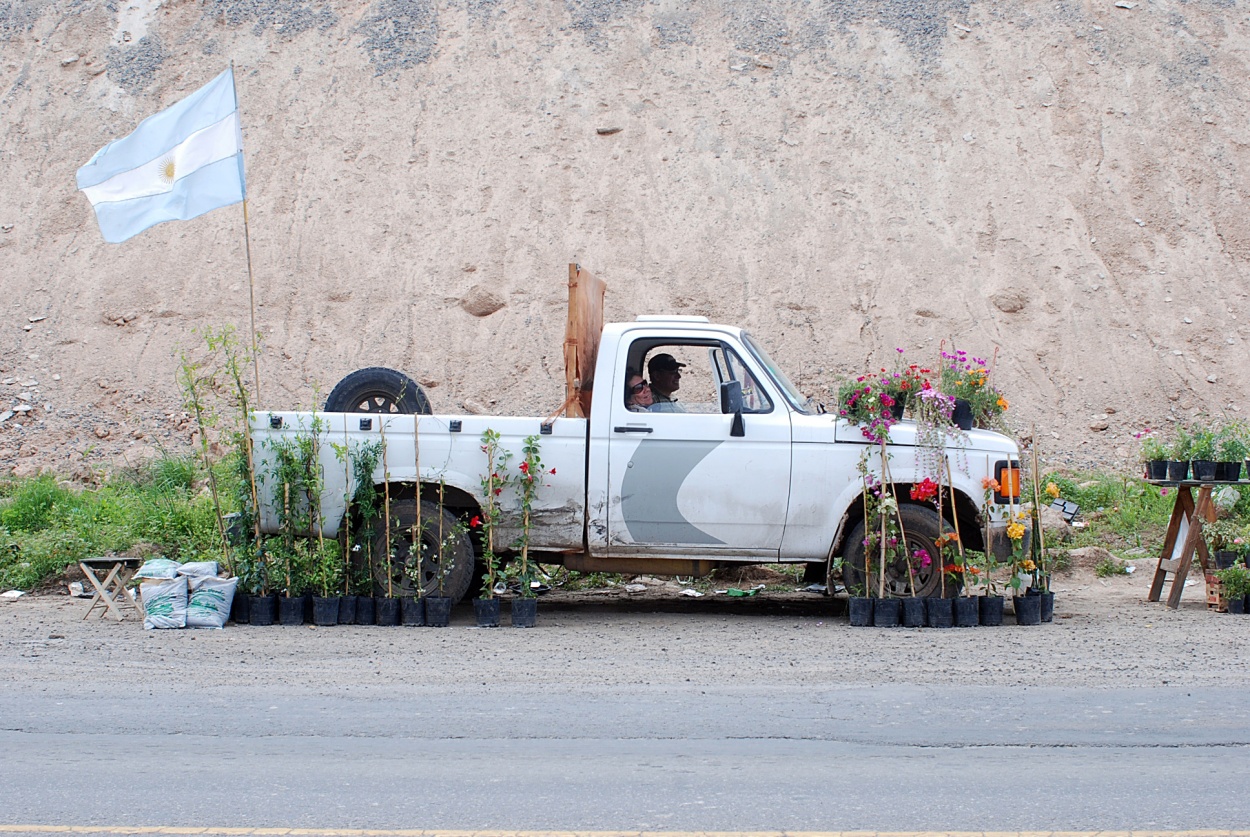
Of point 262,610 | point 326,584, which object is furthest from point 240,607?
point 326,584

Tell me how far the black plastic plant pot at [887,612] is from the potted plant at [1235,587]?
2938 mm

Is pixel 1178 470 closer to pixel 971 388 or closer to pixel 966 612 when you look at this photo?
pixel 971 388

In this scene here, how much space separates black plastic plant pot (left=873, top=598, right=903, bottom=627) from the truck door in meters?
0.90

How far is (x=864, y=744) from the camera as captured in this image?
5656mm

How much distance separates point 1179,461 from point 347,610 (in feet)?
23.0

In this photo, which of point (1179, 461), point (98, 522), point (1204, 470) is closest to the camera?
point (1204, 470)

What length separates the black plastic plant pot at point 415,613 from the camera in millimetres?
9297

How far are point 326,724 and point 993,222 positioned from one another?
19689mm

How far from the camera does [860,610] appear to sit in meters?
9.19

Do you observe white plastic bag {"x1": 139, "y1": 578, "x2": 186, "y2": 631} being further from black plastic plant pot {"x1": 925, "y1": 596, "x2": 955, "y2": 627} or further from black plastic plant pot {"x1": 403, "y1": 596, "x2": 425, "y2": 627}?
black plastic plant pot {"x1": 925, "y1": 596, "x2": 955, "y2": 627}

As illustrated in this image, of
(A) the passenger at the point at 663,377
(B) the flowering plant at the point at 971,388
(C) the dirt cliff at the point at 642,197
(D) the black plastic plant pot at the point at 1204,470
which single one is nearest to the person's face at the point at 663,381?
(A) the passenger at the point at 663,377

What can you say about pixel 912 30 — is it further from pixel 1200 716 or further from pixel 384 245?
pixel 1200 716

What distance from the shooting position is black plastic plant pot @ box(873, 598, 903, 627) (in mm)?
9133

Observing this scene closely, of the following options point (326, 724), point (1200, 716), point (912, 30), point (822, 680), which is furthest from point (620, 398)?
point (912, 30)
